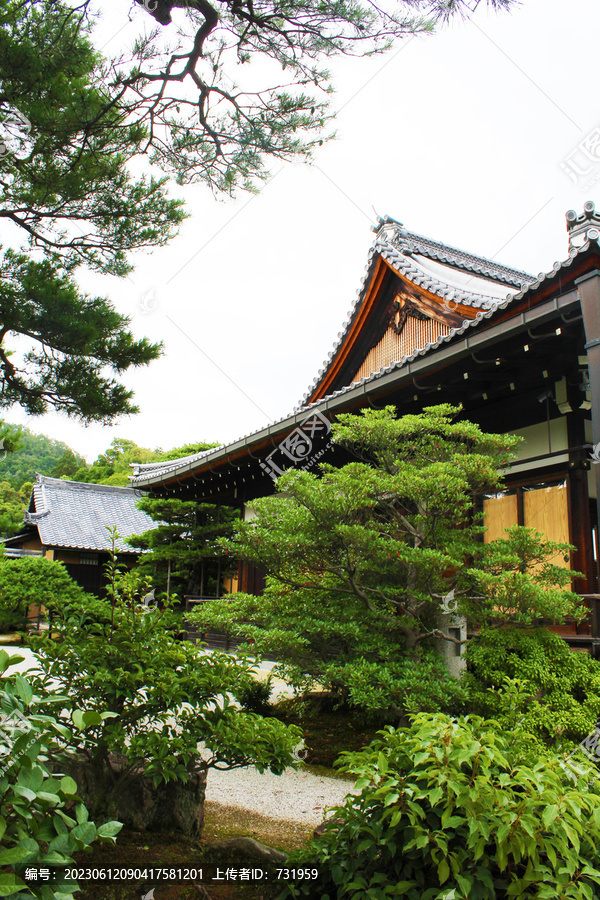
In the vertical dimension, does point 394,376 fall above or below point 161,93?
below

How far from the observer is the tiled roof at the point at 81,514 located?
70.3 ft

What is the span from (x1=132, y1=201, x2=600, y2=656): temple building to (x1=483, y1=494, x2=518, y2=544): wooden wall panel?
1 centimetres

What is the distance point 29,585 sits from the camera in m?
14.7

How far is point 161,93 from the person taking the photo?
4.44 metres

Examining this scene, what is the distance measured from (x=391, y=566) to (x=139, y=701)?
10.2ft

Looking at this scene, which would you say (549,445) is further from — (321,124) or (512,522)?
(321,124)

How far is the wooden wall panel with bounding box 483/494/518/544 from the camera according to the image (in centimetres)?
690

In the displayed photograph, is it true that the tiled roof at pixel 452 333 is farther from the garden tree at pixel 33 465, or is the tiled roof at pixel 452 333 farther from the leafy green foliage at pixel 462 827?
the garden tree at pixel 33 465

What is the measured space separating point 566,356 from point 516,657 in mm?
2862

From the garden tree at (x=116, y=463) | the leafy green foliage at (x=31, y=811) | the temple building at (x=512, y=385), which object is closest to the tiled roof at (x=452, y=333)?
the temple building at (x=512, y=385)

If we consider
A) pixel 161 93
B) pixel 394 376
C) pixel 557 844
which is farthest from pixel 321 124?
pixel 557 844

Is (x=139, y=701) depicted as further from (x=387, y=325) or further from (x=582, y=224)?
(x=387, y=325)

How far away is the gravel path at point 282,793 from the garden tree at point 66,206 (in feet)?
10.4

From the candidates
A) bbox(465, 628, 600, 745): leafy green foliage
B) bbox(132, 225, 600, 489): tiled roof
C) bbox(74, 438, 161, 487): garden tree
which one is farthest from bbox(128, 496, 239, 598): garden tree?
bbox(74, 438, 161, 487): garden tree
